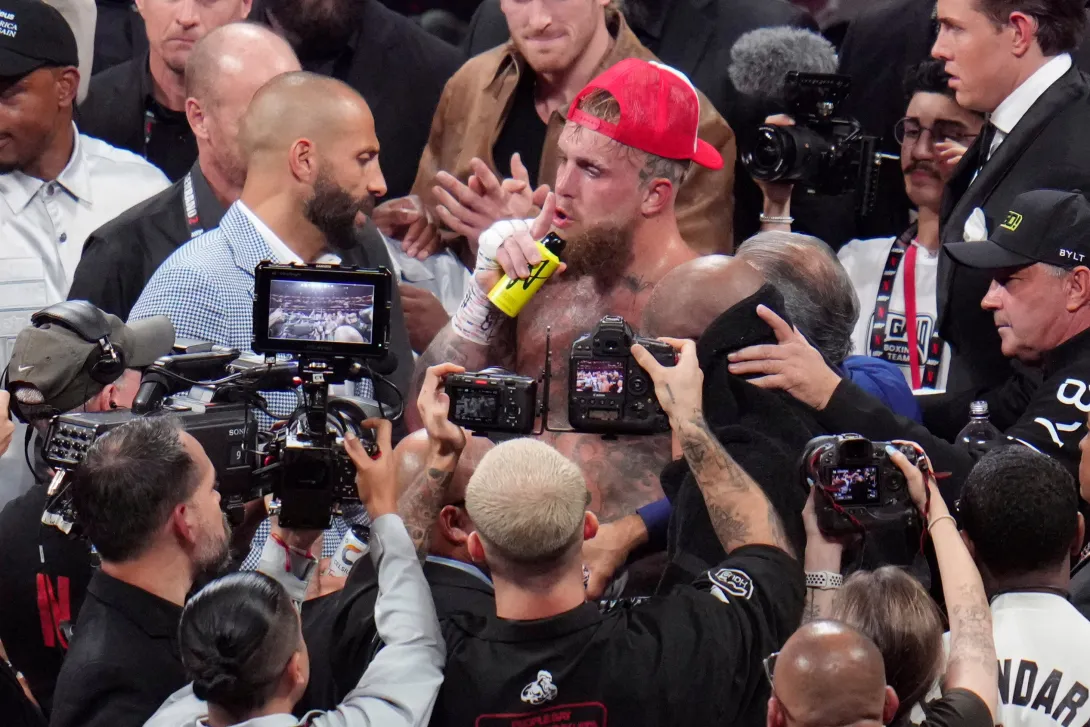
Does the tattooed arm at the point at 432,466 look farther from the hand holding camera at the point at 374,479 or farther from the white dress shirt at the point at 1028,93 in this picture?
the white dress shirt at the point at 1028,93

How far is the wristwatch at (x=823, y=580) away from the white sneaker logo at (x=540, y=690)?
573mm

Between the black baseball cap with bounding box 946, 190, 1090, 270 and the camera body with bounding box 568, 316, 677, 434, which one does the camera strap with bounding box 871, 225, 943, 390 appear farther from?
the camera body with bounding box 568, 316, 677, 434

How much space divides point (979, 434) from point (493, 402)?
125cm

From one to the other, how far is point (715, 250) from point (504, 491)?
1.96 meters

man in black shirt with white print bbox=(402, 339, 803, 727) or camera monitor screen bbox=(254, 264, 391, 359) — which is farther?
camera monitor screen bbox=(254, 264, 391, 359)

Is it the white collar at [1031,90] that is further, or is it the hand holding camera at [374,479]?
the white collar at [1031,90]

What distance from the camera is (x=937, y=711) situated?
268 centimetres

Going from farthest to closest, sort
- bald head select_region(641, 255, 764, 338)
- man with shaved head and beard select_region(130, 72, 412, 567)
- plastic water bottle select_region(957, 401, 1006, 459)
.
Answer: man with shaved head and beard select_region(130, 72, 412, 567)
plastic water bottle select_region(957, 401, 1006, 459)
bald head select_region(641, 255, 764, 338)

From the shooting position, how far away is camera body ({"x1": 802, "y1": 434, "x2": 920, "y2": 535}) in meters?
2.98

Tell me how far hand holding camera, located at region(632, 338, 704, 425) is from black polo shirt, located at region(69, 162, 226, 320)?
1689 millimetres

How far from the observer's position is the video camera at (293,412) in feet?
10.1

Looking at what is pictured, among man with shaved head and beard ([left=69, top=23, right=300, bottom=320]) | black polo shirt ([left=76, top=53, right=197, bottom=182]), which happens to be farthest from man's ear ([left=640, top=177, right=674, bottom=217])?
black polo shirt ([left=76, top=53, right=197, bottom=182])

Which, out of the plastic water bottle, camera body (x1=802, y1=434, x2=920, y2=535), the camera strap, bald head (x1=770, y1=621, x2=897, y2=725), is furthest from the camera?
the camera strap

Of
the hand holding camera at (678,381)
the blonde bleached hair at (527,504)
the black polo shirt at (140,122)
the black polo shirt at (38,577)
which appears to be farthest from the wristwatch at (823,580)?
the black polo shirt at (140,122)
